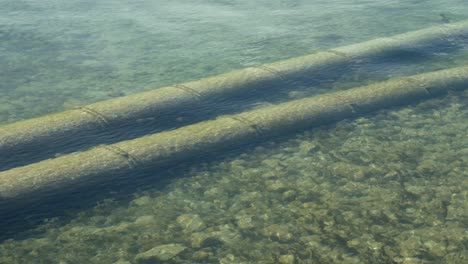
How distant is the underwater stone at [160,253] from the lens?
17.5 feet

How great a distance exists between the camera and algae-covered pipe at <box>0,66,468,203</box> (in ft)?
21.3

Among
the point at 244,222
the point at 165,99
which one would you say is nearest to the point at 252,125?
the point at 165,99

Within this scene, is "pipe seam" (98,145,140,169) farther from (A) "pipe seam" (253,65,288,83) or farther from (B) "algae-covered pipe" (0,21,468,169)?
(A) "pipe seam" (253,65,288,83)

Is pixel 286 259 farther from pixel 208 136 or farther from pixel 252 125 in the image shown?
pixel 252 125

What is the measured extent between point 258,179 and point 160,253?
73.0 inches

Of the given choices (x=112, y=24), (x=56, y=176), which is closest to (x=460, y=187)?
(x=56, y=176)

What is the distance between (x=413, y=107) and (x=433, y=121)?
0.58 m

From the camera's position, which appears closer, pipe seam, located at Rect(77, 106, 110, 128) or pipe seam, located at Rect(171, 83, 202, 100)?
pipe seam, located at Rect(77, 106, 110, 128)

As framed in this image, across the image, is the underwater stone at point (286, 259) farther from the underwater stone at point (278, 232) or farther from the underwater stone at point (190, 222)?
the underwater stone at point (190, 222)

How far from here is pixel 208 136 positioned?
757cm

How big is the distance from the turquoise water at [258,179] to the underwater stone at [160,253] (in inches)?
1.0

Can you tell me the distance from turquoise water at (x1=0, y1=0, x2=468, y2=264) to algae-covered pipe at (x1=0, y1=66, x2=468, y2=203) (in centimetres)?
18

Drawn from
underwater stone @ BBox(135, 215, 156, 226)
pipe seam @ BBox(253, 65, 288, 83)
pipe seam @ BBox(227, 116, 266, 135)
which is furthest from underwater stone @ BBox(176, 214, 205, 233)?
pipe seam @ BBox(253, 65, 288, 83)

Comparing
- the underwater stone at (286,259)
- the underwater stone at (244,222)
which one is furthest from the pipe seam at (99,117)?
the underwater stone at (286,259)
